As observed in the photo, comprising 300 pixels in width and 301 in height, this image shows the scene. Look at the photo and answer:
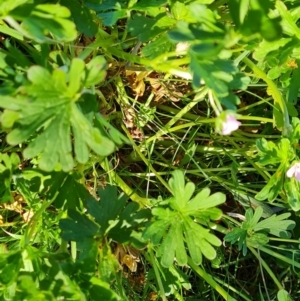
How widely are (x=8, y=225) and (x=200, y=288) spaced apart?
0.71m

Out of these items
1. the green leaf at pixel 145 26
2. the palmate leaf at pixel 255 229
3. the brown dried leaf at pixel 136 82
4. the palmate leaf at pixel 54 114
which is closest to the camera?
the palmate leaf at pixel 54 114

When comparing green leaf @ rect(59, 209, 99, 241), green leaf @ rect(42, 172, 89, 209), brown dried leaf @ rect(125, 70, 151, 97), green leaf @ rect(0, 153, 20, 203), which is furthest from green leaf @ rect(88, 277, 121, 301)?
brown dried leaf @ rect(125, 70, 151, 97)

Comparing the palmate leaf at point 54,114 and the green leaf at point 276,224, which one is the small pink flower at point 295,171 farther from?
the palmate leaf at point 54,114

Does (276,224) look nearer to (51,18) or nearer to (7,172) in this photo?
(7,172)

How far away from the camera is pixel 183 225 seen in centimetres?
152

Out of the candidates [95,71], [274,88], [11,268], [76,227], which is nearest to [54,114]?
[95,71]

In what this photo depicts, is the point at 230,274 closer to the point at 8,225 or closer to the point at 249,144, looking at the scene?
the point at 249,144

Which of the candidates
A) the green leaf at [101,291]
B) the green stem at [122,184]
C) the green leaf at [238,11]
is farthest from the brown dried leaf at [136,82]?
the green leaf at [101,291]

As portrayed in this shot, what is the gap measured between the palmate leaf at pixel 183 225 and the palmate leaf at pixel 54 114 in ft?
1.21

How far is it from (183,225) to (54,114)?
51 cm

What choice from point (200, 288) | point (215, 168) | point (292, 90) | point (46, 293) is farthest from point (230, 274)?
point (46, 293)

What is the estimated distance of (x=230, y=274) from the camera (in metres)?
2.15

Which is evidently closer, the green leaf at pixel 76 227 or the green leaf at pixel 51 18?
the green leaf at pixel 51 18

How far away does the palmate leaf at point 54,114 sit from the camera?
117 cm
